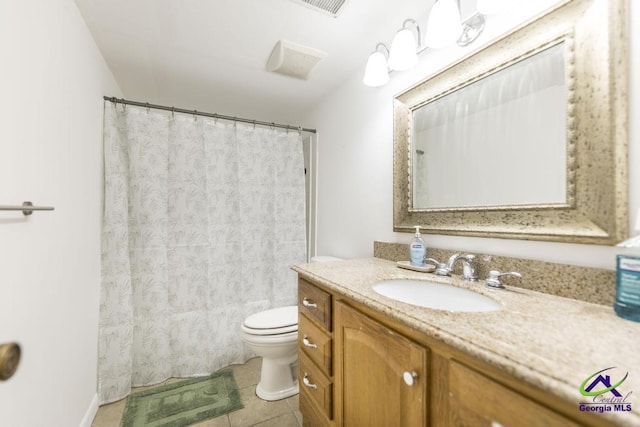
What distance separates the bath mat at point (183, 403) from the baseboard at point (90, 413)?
15cm

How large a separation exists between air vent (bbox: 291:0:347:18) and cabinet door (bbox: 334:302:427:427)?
1.41 m

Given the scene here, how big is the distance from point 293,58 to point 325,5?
428mm

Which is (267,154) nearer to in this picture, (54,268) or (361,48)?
(361,48)

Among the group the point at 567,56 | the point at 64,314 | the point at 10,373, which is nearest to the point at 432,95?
the point at 567,56

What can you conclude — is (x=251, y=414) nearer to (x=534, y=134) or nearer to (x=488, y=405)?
(x=488, y=405)

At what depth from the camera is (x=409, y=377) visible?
68 cm

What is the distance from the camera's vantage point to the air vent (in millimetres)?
1274

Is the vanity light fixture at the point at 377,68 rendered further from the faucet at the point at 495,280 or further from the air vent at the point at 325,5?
the faucet at the point at 495,280

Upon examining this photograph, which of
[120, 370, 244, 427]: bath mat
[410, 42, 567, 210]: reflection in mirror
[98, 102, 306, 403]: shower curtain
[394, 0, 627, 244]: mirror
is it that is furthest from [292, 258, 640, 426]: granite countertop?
[98, 102, 306, 403]: shower curtain

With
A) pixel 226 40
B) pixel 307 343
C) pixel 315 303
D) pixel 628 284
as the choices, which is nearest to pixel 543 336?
pixel 628 284

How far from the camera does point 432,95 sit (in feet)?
4.23

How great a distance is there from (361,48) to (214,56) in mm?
943

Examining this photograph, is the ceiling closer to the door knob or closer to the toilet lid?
the door knob

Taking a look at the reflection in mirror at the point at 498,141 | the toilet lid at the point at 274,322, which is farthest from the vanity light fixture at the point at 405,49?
the toilet lid at the point at 274,322
